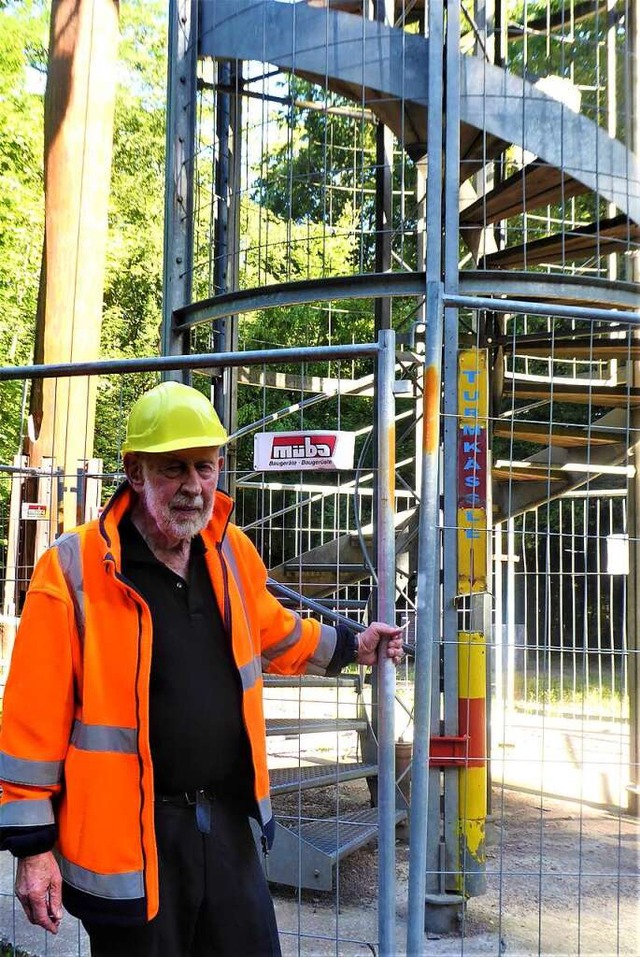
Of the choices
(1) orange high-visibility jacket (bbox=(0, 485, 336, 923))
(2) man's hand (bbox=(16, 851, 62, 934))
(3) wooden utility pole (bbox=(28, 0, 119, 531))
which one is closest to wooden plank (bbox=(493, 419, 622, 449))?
(1) orange high-visibility jacket (bbox=(0, 485, 336, 923))

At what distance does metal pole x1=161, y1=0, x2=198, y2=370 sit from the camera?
20.2ft

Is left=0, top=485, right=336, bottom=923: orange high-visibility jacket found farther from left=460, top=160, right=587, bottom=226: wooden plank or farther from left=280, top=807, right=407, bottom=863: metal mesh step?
left=460, top=160, right=587, bottom=226: wooden plank

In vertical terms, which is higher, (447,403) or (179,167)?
(179,167)

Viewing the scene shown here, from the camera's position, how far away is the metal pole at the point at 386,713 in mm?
3162

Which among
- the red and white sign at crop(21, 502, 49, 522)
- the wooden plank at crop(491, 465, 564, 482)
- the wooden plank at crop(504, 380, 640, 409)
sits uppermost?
the wooden plank at crop(504, 380, 640, 409)

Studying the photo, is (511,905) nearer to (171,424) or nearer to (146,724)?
(146,724)

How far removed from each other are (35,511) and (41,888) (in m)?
2.80

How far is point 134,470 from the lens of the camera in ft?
9.30

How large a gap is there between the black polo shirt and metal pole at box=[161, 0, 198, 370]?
11.9ft

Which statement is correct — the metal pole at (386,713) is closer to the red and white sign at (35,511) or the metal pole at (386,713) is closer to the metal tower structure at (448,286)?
the metal tower structure at (448,286)

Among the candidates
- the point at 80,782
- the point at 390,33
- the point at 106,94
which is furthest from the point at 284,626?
the point at 106,94

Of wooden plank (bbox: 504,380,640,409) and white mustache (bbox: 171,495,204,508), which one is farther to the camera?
wooden plank (bbox: 504,380,640,409)

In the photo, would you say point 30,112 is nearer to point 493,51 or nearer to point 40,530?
point 493,51

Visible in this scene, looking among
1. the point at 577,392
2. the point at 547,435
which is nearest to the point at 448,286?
the point at 547,435
